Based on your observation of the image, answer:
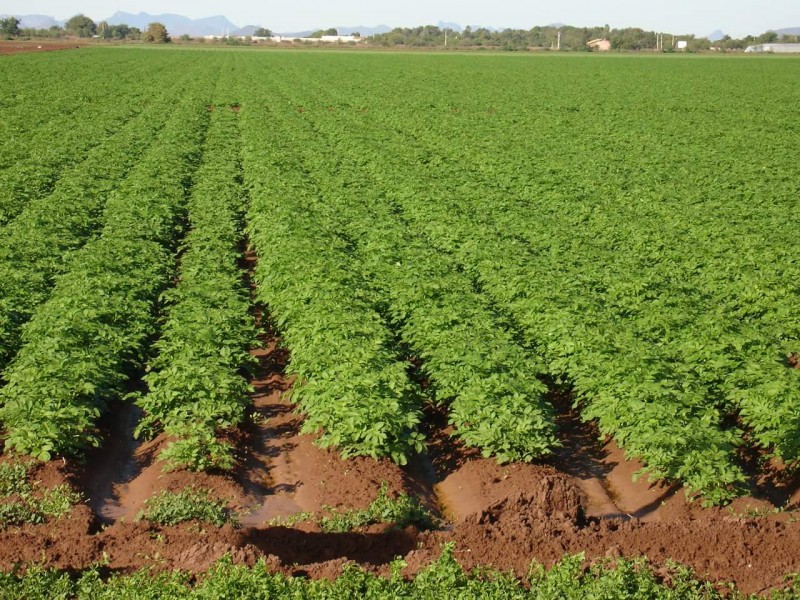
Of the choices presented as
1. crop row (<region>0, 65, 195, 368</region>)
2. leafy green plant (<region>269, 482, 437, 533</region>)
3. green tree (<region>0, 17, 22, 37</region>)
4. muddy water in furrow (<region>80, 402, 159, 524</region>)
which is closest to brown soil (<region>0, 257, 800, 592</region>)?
muddy water in furrow (<region>80, 402, 159, 524</region>)

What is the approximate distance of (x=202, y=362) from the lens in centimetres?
993

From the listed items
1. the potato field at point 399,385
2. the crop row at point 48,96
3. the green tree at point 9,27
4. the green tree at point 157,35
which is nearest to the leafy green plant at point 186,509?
the potato field at point 399,385

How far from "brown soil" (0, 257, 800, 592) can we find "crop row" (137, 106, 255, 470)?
13.6 inches

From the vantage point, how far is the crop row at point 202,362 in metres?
8.95

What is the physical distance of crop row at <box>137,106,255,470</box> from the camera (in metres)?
8.95

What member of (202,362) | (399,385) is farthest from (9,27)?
(399,385)

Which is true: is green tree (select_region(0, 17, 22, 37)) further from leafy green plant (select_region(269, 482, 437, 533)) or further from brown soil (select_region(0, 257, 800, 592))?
leafy green plant (select_region(269, 482, 437, 533))

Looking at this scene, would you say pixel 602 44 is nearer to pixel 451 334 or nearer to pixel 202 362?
pixel 451 334

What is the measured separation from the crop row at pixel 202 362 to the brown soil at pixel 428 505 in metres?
0.34

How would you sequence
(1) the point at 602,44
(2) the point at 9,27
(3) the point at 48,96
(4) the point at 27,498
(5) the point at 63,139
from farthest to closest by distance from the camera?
(1) the point at 602,44
(2) the point at 9,27
(3) the point at 48,96
(5) the point at 63,139
(4) the point at 27,498

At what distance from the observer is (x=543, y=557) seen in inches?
279

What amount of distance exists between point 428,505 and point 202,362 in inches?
129

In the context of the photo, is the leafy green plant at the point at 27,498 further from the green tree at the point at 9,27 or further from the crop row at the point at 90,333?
the green tree at the point at 9,27

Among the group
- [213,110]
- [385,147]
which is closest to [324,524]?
[385,147]
